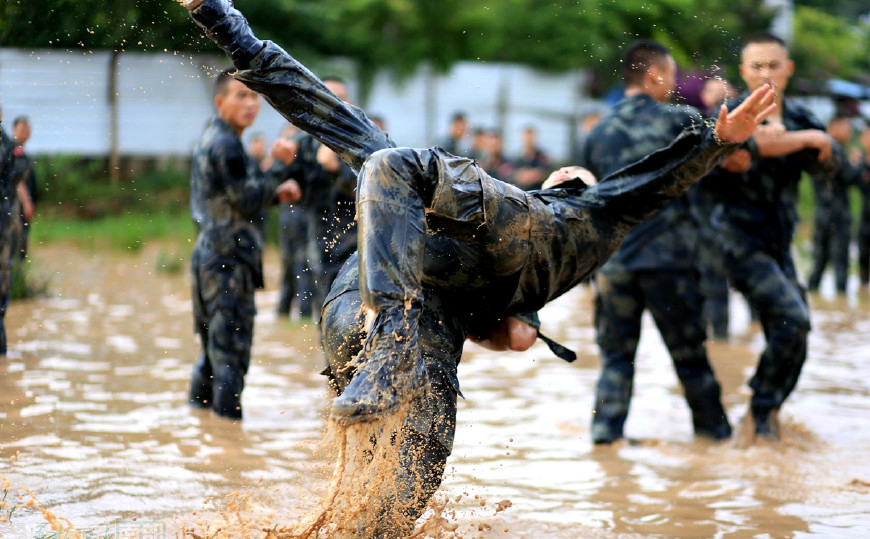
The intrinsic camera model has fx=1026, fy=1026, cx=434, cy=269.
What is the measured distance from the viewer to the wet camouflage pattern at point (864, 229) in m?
13.8

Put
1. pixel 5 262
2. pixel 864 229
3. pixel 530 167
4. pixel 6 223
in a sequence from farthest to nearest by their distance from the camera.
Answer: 1. pixel 530 167
2. pixel 864 229
3. pixel 6 223
4. pixel 5 262

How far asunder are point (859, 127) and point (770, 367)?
24593 mm

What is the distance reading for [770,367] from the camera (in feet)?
19.5

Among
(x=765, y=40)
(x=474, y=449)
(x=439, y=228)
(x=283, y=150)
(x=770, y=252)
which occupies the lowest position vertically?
(x=474, y=449)

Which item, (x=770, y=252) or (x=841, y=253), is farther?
(x=841, y=253)

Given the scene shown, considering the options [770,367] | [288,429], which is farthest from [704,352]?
[288,429]

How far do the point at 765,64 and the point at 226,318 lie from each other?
351cm

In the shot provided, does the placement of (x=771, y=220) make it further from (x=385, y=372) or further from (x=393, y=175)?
(x=385, y=372)

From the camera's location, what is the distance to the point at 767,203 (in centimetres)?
616

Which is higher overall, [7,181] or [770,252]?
[7,181]

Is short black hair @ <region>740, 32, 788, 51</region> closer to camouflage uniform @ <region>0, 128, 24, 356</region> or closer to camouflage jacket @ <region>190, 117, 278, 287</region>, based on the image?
camouflage jacket @ <region>190, 117, 278, 287</region>

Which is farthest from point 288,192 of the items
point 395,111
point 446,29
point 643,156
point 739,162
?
point 446,29

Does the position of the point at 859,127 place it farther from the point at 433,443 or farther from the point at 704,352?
the point at 433,443

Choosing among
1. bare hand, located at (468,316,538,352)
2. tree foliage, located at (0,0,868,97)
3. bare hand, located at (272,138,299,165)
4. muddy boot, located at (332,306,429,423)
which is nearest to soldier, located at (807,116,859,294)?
tree foliage, located at (0,0,868,97)
